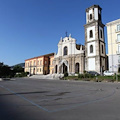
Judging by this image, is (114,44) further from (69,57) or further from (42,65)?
(42,65)

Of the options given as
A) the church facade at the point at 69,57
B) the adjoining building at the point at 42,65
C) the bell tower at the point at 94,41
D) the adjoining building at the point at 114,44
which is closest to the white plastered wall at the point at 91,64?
the bell tower at the point at 94,41

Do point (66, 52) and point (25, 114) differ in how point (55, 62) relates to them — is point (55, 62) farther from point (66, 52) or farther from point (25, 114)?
point (25, 114)

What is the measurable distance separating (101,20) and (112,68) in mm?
15432

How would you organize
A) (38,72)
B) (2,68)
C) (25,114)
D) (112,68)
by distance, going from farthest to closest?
1. (38,72)
2. (2,68)
3. (112,68)
4. (25,114)

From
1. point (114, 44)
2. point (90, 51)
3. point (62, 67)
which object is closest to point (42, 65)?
point (62, 67)

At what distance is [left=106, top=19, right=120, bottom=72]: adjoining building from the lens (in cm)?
3053

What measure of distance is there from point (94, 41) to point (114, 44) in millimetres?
5285

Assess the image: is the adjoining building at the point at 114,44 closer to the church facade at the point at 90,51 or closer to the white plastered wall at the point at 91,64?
the church facade at the point at 90,51

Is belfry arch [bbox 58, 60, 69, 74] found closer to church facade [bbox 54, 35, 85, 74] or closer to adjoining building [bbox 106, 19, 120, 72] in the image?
church facade [bbox 54, 35, 85, 74]

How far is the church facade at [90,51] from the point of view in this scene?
3262 cm

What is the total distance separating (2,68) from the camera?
118 feet

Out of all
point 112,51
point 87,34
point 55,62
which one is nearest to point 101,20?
point 87,34

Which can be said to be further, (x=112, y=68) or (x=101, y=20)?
(x=101, y=20)

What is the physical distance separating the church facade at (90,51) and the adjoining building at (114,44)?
229cm
